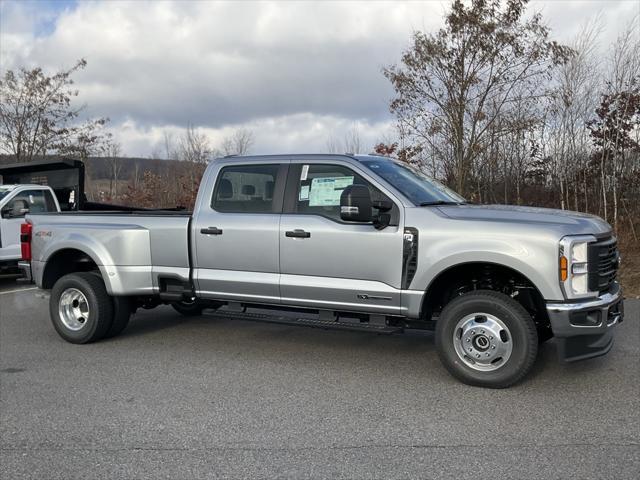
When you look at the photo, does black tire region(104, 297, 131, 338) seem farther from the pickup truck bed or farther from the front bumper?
the front bumper

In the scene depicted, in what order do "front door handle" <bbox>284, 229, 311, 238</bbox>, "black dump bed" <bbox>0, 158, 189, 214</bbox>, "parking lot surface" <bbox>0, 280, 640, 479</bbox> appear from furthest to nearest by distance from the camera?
"black dump bed" <bbox>0, 158, 189, 214</bbox> < "front door handle" <bbox>284, 229, 311, 238</bbox> < "parking lot surface" <bbox>0, 280, 640, 479</bbox>

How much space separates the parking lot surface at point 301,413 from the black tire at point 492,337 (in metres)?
0.14

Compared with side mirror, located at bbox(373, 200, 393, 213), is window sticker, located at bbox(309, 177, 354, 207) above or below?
above

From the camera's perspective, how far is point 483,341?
5.00 metres

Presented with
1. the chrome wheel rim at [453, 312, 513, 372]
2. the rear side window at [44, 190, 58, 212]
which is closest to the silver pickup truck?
the chrome wheel rim at [453, 312, 513, 372]

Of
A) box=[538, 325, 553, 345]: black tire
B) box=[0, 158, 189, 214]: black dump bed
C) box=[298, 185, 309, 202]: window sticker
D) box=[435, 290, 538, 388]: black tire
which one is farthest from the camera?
box=[0, 158, 189, 214]: black dump bed

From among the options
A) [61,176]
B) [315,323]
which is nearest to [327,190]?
[315,323]

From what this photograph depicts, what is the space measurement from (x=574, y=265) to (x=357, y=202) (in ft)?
5.89

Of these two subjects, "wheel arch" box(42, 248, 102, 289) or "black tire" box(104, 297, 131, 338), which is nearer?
"black tire" box(104, 297, 131, 338)

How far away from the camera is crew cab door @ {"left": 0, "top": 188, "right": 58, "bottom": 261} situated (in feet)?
36.4

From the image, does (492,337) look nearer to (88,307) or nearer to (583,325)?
(583,325)

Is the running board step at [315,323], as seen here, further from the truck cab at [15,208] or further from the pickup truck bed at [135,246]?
the truck cab at [15,208]

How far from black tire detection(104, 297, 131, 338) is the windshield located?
323 centimetres

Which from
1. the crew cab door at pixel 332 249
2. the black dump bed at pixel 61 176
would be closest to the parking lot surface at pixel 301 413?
the crew cab door at pixel 332 249
